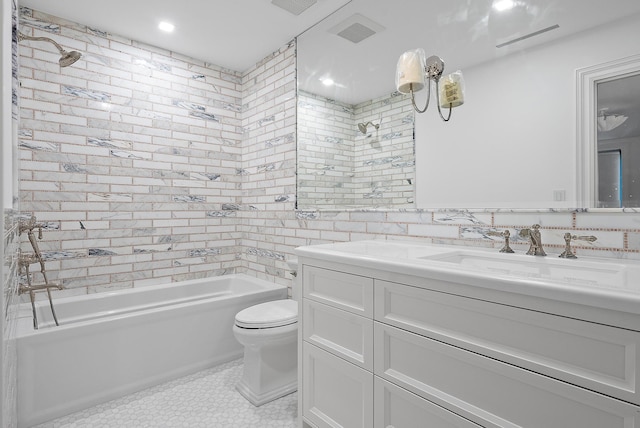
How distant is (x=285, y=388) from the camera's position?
219cm

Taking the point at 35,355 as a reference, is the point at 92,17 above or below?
above

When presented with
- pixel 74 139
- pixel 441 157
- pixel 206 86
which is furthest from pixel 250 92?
pixel 441 157

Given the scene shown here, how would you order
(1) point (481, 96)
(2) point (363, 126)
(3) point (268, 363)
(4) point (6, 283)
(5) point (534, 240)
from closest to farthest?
(4) point (6, 283), (5) point (534, 240), (1) point (481, 96), (3) point (268, 363), (2) point (363, 126)

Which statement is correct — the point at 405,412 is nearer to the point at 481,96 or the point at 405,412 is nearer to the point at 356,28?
the point at 481,96

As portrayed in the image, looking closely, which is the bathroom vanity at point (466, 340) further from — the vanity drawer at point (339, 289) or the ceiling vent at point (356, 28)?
the ceiling vent at point (356, 28)

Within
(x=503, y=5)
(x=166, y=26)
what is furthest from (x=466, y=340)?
(x=166, y=26)

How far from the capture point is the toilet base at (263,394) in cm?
207

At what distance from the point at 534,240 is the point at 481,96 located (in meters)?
0.76

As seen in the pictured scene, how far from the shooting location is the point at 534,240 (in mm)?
1445

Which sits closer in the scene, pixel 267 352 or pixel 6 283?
pixel 6 283

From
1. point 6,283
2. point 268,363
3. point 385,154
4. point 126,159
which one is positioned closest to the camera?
point 6,283

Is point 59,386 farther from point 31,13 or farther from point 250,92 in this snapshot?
point 250,92

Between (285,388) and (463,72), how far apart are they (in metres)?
2.16

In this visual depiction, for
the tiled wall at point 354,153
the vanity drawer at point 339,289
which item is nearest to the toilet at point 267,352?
the vanity drawer at point 339,289
